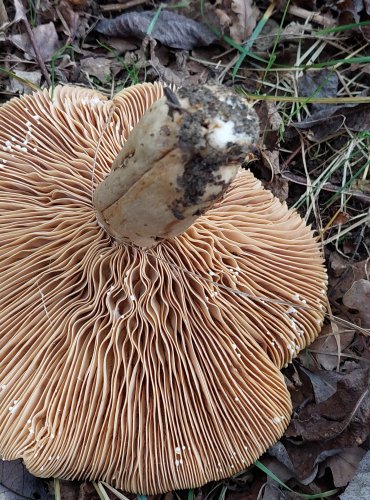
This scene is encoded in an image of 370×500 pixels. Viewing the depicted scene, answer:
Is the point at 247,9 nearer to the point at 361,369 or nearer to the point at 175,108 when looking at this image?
the point at 175,108

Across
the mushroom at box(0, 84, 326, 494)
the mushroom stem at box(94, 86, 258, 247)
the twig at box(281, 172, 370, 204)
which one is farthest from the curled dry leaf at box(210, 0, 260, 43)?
the mushroom stem at box(94, 86, 258, 247)

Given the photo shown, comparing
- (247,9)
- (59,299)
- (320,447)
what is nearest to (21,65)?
(247,9)

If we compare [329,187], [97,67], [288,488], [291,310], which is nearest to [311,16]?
[329,187]

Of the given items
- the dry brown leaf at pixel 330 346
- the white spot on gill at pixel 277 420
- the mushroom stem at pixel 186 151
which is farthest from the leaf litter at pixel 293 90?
the mushroom stem at pixel 186 151

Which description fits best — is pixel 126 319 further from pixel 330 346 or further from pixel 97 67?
pixel 97 67

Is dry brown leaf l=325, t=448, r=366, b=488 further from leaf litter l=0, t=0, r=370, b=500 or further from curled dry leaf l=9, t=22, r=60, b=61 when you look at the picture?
curled dry leaf l=9, t=22, r=60, b=61
